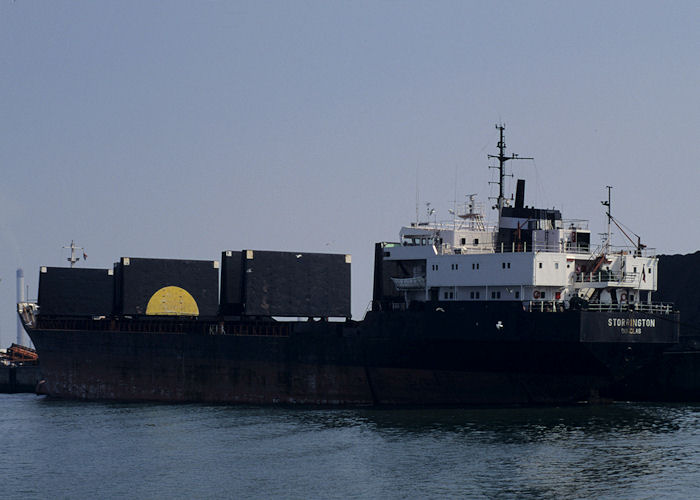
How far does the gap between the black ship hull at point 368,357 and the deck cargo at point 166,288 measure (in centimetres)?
114

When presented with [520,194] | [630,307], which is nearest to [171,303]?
[520,194]

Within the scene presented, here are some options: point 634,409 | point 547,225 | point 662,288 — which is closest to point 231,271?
point 547,225

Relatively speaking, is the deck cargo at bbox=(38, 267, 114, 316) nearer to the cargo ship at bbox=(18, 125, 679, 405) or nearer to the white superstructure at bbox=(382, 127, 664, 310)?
the cargo ship at bbox=(18, 125, 679, 405)

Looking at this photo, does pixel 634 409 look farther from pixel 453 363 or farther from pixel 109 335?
pixel 109 335

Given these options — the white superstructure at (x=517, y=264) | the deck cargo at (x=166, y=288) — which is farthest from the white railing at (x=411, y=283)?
the deck cargo at (x=166, y=288)

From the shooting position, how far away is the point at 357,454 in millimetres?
38656

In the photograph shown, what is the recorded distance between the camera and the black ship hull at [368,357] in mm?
46438

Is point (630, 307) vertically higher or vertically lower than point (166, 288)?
lower

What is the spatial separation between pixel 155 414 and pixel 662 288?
43466 mm

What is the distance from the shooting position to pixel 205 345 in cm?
5722

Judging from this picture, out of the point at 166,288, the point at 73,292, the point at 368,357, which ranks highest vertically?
the point at 166,288

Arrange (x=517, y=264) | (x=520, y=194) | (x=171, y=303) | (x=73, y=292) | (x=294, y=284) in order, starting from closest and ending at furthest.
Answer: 1. (x=517, y=264)
2. (x=520, y=194)
3. (x=294, y=284)
4. (x=171, y=303)
5. (x=73, y=292)

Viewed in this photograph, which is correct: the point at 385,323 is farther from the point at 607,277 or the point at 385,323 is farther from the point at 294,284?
the point at 607,277

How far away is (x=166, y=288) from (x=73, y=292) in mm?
6379
